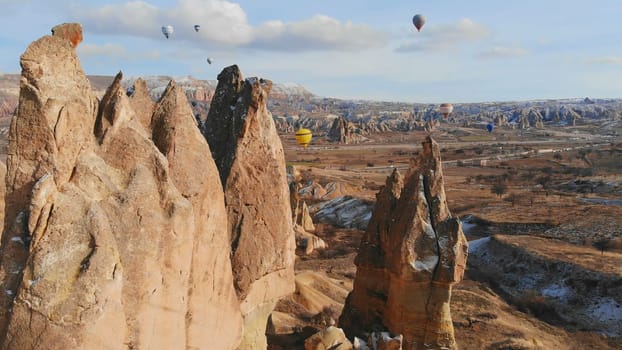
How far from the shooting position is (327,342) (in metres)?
12.1

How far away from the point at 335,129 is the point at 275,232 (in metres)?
136

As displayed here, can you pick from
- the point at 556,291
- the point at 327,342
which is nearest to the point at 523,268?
the point at 556,291

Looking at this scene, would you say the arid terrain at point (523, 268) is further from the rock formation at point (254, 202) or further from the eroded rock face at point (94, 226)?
the eroded rock face at point (94, 226)

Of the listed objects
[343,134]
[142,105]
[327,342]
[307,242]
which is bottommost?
[307,242]

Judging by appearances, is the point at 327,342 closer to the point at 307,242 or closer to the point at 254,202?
the point at 254,202

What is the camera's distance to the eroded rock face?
5.70 metres

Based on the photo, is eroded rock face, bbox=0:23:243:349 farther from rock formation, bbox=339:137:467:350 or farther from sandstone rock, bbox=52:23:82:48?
rock formation, bbox=339:137:467:350

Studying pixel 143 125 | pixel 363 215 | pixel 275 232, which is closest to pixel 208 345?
pixel 275 232

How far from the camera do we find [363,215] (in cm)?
4300

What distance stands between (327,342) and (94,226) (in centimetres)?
756

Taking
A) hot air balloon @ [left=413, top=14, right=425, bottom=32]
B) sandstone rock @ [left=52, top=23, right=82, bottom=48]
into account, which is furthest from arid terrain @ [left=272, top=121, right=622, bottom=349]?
hot air balloon @ [left=413, top=14, right=425, bottom=32]

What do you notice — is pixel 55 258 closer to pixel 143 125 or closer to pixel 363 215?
pixel 143 125

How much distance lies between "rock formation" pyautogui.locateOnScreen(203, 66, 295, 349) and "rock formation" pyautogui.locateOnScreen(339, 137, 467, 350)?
10.6 ft

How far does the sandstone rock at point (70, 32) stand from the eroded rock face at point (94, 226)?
267 mm
